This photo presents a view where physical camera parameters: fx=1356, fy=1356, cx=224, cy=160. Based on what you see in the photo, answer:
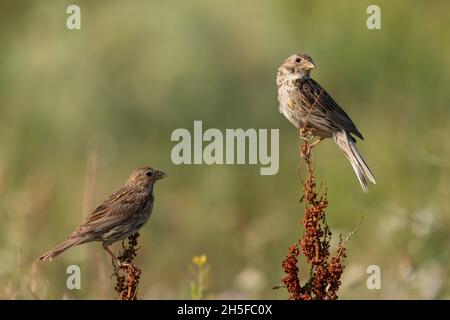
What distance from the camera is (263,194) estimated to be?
12.9m

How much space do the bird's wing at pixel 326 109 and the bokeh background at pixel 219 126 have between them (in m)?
1.44

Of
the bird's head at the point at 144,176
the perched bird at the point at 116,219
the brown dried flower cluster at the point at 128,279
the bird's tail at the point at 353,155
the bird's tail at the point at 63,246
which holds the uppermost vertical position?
the bird's tail at the point at 353,155

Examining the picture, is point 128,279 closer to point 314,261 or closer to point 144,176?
point 314,261

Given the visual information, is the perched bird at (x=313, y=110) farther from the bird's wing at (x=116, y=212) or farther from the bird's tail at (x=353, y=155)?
the bird's wing at (x=116, y=212)

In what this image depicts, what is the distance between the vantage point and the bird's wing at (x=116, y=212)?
7605mm

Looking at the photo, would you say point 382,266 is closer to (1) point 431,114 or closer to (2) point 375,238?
(2) point 375,238

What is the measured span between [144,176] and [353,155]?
1.30m

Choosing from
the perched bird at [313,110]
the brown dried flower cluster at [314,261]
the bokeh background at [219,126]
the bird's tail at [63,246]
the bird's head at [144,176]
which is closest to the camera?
the brown dried flower cluster at [314,261]

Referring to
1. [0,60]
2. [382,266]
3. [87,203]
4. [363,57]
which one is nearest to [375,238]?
[382,266]

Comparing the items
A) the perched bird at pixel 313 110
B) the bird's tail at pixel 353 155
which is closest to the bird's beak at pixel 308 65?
the perched bird at pixel 313 110

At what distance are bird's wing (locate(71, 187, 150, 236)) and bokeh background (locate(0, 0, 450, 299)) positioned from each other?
6.80 feet

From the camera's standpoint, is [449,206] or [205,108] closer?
[449,206]

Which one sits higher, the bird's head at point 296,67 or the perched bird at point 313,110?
the bird's head at point 296,67

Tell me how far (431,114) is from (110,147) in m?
3.08
